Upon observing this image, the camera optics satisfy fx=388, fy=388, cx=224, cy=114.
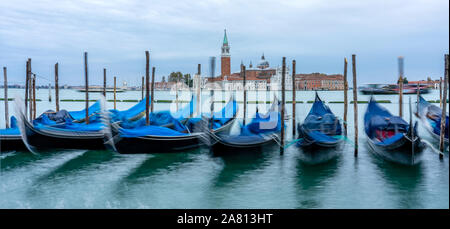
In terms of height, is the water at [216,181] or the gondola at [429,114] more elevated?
the gondola at [429,114]

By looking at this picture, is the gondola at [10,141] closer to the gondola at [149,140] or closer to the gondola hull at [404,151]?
the gondola at [149,140]

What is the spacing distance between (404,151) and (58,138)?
22.0 feet

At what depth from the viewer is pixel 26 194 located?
616 centimetres

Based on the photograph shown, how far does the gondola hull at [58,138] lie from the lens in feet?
24.7

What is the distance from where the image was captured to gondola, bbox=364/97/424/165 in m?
7.04

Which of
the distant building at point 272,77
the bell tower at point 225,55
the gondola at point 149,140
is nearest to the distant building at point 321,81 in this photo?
the distant building at point 272,77

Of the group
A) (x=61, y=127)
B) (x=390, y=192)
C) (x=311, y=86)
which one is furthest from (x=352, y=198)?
(x=311, y=86)

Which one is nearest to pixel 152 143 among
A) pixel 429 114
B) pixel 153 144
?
pixel 153 144

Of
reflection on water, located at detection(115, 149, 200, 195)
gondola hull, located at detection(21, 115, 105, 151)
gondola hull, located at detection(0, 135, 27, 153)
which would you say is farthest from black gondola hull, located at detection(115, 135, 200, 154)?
gondola hull, located at detection(0, 135, 27, 153)

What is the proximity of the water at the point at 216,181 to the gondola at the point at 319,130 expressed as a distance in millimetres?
519

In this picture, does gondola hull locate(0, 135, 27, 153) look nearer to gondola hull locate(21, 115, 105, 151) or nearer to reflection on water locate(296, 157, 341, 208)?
gondola hull locate(21, 115, 105, 151)
